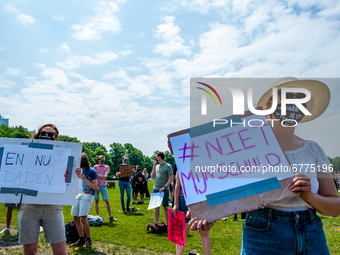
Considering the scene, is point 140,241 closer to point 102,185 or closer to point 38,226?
point 102,185

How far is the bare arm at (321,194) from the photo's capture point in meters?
1.43

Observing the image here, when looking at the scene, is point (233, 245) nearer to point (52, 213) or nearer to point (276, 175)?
point (52, 213)

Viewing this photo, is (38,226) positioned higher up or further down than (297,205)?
further down

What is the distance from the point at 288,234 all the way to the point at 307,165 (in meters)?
0.46

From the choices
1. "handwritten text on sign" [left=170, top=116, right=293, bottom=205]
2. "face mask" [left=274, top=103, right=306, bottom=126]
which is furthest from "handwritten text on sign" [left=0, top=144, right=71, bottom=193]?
"face mask" [left=274, top=103, right=306, bottom=126]

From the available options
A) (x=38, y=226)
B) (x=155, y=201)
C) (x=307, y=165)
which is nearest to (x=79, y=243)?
(x=155, y=201)

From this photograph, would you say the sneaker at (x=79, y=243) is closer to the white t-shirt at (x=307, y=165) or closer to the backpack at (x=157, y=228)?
the backpack at (x=157, y=228)

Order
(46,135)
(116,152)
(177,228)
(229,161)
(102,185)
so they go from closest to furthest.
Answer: (229,161), (177,228), (46,135), (102,185), (116,152)

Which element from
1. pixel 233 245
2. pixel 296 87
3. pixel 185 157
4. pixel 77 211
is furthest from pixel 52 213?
pixel 233 245

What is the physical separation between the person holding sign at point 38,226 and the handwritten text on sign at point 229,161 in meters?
2.41

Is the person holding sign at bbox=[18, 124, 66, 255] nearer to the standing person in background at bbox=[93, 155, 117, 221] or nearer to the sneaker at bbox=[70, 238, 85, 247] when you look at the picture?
the sneaker at bbox=[70, 238, 85, 247]

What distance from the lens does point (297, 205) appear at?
152cm

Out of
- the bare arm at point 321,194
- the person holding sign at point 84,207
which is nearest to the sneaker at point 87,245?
the person holding sign at point 84,207

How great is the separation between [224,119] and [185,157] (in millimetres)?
412
